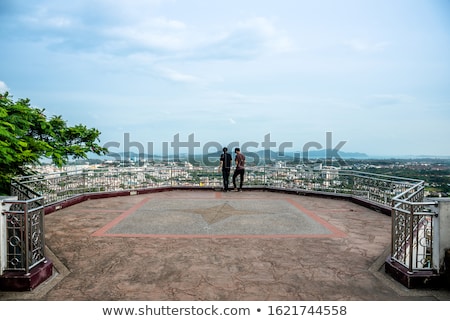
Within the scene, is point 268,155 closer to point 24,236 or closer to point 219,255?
point 219,255

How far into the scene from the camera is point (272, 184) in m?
15.7

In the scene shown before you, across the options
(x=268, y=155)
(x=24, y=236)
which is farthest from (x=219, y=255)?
(x=268, y=155)

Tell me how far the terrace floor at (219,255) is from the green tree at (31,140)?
166cm

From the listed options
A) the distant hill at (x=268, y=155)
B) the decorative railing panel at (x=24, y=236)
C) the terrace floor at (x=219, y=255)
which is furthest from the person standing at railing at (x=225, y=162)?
the decorative railing panel at (x=24, y=236)

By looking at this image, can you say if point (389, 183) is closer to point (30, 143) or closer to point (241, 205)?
point (241, 205)

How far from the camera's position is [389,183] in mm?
10062

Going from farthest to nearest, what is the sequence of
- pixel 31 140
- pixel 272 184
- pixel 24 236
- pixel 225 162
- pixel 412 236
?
pixel 272 184, pixel 225 162, pixel 31 140, pixel 24 236, pixel 412 236

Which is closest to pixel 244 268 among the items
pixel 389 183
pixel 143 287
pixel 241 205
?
pixel 143 287

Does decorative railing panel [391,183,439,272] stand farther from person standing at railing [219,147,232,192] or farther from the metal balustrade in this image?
person standing at railing [219,147,232,192]

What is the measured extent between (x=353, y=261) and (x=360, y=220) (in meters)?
3.64

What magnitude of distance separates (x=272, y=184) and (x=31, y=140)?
10.4 meters

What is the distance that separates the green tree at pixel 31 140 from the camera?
6645 mm

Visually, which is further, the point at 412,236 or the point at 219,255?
the point at 219,255

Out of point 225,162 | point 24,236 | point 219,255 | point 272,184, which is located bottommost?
point 219,255
